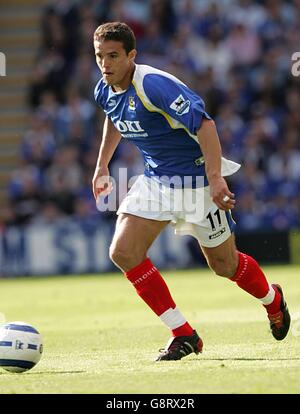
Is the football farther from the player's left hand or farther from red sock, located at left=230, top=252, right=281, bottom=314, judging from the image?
red sock, located at left=230, top=252, right=281, bottom=314

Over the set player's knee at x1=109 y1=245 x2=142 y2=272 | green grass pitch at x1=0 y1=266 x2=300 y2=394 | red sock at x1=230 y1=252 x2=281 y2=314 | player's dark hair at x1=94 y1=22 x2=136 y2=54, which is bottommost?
green grass pitch at x1=0 y1=266 x2=300 y2=394

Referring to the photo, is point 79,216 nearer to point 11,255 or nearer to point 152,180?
point 11,255

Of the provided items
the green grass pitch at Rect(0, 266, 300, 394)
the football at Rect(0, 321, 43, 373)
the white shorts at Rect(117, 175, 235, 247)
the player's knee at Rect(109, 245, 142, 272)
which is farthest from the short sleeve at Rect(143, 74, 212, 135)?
the football at Rect(0, 321, 43, 373)

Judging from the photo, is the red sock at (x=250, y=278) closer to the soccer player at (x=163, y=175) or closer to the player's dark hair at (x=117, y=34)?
the soccer player at (x=163, y=175)

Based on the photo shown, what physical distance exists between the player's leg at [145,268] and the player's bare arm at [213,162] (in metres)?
0.60

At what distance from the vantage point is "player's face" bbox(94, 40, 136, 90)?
6.95m

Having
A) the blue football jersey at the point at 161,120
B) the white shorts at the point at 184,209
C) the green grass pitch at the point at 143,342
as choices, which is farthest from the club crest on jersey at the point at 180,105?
the green grass pitch at the point at 143,342

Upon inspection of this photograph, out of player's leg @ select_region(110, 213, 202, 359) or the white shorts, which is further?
the white shorts

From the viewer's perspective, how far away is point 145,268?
695 centimetres

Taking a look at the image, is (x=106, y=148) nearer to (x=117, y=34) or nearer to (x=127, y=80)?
(x=127, y=80)

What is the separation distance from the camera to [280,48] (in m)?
18.4

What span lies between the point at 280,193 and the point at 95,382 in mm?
11670

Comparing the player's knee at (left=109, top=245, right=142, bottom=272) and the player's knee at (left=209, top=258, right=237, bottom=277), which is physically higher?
the player's knee at (left=109, top=245, right=142, bottom=272)

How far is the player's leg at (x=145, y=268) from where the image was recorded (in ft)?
22.7
